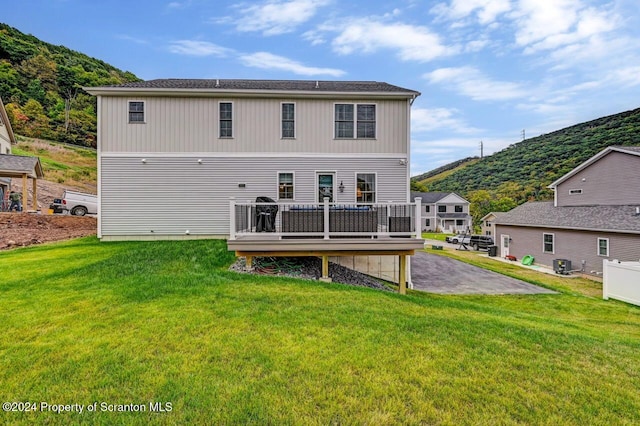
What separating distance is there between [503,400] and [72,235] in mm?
14129

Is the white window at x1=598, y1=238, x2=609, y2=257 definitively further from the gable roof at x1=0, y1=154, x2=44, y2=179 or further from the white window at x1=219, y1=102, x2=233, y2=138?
the gable roof at x1=0, y1=154, x2=44, y2=179

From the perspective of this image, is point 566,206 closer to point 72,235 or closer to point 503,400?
point 503,400

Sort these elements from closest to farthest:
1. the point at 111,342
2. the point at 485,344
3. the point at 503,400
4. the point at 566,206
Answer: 1. the point at 503,400
2. the point at 111,342
3. the point at 485,344
4. the point at 566,206

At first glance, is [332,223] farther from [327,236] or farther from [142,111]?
[142,111]

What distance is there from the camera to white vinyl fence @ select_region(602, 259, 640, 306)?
9.62 meters

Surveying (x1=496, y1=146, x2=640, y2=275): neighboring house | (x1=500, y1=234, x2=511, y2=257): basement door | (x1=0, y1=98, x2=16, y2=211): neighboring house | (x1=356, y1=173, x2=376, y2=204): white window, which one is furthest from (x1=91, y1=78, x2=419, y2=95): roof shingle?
(x1=500, y1=234, x2=511, y2=257): basement door

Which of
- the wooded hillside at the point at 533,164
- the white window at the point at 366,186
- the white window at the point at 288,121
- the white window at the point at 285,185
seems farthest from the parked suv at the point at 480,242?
the white window at the point at 288,121

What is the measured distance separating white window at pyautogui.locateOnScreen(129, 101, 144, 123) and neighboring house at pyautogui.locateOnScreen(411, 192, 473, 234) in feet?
123

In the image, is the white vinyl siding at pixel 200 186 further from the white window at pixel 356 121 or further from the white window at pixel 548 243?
the white window at pixel 548 243

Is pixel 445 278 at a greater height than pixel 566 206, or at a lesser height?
lesser

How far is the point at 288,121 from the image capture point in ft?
34.0

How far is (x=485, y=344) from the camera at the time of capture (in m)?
3.56

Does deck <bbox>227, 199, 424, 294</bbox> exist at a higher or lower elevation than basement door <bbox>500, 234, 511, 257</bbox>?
higher

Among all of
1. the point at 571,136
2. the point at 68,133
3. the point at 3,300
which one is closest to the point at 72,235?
the point at 3,300
